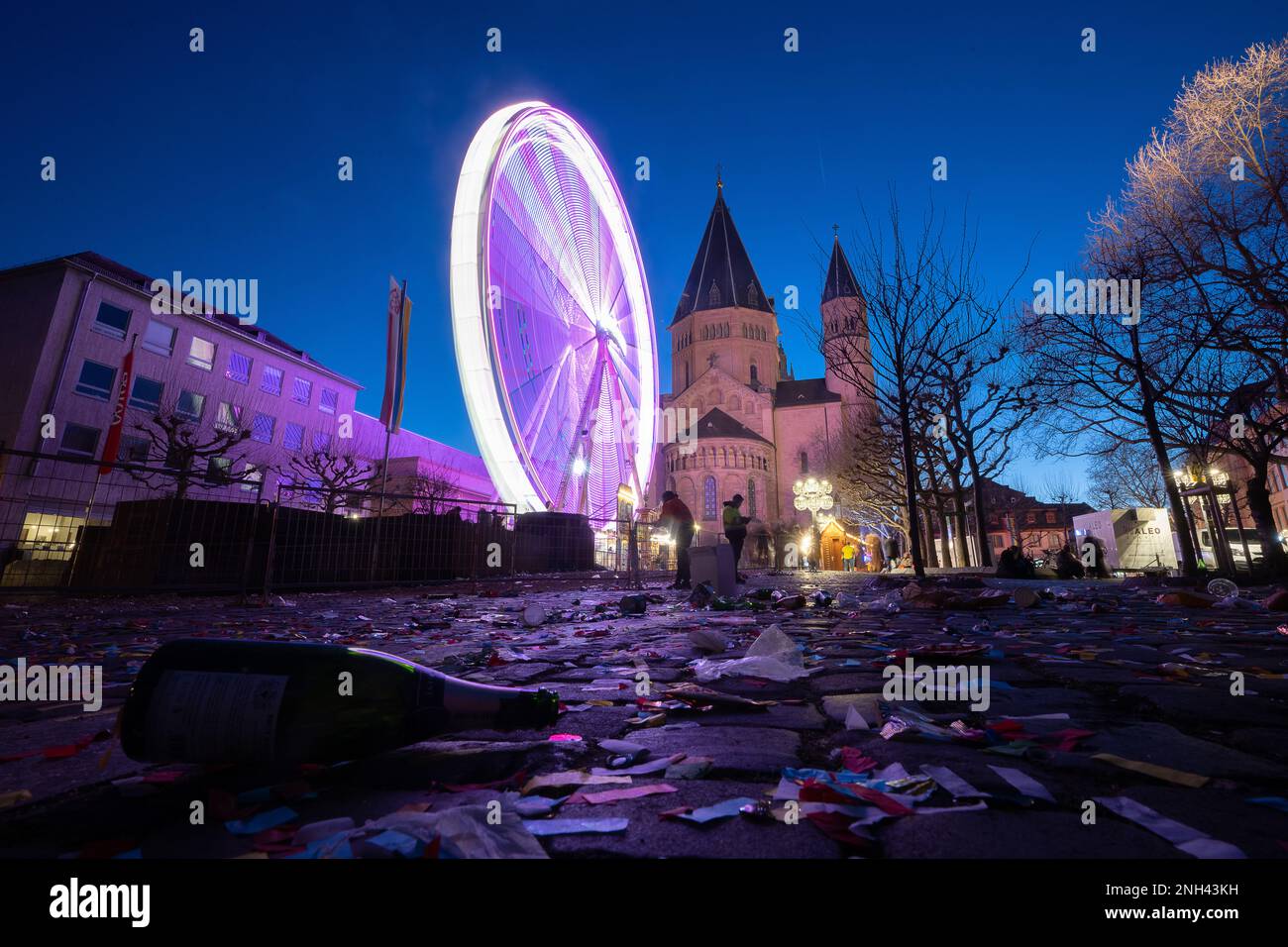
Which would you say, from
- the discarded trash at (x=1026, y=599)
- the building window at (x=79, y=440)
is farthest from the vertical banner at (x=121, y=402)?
the discarded trash at (x=1026, y=599)

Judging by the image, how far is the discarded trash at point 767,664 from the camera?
2842 millimetres

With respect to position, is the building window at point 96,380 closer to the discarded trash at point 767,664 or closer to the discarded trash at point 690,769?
the discarded trash at point 767,664

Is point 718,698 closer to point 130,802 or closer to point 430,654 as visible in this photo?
point 130,802

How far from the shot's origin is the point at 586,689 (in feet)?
8.73

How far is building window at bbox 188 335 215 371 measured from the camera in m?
33.3

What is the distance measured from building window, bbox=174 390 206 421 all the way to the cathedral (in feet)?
114

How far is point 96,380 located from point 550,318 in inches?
1048

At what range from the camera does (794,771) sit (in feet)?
4.69

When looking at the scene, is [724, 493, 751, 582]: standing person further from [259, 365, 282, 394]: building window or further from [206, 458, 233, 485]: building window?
[259, 365, 282, 394]: building window

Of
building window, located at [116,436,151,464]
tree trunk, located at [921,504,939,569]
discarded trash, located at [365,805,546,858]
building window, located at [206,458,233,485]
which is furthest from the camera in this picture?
tree trunk, located at [921,504,939,569]

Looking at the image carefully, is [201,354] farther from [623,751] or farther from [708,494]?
[623,751]

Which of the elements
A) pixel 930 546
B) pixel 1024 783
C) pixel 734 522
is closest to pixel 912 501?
pixel 734 522

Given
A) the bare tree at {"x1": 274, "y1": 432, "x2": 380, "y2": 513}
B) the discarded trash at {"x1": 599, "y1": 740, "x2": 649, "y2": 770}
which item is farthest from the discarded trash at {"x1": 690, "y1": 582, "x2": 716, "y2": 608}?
the bare tree at {"x1": 274, "y1": 432, "x2": 380, "y2": 513}

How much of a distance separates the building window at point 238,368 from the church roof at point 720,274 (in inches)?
1716
